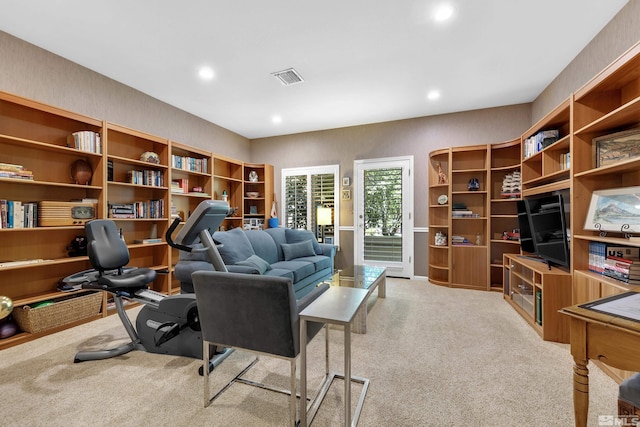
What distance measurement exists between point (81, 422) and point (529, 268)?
384 centimetres

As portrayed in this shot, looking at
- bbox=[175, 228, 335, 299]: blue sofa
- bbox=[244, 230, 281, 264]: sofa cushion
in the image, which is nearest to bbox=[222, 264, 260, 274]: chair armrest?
bbox=[175, 228, 335, 299]: blue sofa

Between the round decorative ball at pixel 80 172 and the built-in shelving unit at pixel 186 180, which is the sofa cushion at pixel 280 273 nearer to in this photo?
the built-in shelving unit at pixel 186 180

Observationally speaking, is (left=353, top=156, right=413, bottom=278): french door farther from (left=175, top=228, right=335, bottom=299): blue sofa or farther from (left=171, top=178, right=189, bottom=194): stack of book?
(left=171, top=178, right=189, bottom=194): stack of book

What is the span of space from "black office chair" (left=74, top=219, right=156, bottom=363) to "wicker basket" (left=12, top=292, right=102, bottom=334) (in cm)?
80

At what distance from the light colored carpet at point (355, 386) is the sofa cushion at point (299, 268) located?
98cm

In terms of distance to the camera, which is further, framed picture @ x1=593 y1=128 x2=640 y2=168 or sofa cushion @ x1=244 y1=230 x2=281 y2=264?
sofa cushion @ x1=244 y1=230 x2=281 y2=264

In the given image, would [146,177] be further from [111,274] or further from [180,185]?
[111,274]

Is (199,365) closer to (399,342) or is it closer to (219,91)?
(399,342)

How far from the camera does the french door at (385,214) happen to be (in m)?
5.01

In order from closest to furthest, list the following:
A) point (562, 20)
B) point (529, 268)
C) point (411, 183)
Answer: point (562, 20) < point (529, 268) < point (411, 183)

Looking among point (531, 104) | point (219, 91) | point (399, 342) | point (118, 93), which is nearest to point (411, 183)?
point (531, 104)

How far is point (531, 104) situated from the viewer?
4.30m

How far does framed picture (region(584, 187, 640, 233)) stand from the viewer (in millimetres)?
2006

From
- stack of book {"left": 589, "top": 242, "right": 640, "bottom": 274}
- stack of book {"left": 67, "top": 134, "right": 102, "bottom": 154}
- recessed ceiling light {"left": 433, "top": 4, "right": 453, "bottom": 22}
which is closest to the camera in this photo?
stack of book {"left": 589, "top": 242, "right": 640, "bottom": 274}
